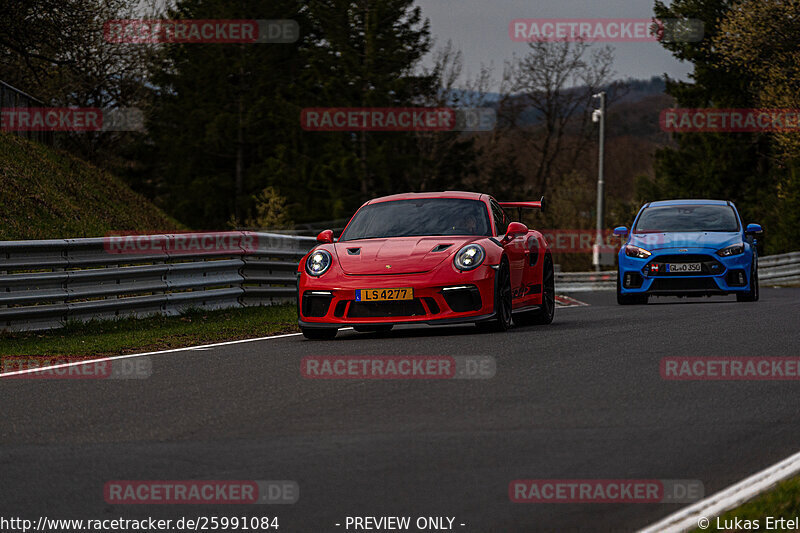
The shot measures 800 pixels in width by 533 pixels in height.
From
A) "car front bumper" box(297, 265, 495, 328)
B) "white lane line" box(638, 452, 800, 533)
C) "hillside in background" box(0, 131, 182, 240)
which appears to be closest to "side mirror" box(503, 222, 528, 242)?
"car front bumper" box(297, 265, 495, 328)

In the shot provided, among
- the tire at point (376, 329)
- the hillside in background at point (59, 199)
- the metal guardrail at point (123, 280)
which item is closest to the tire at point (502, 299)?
the tire at point (376, 329)

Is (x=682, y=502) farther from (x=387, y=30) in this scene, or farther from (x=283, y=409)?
(x=387, y=30)

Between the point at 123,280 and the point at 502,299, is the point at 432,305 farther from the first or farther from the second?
the point at 123,280

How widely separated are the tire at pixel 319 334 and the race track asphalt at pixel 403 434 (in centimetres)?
154

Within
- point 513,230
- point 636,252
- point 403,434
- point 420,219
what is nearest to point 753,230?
point 636,252

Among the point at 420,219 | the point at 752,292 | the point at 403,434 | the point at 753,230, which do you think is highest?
the point at 420,219

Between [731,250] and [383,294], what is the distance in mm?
7756

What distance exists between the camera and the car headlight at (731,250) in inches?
664

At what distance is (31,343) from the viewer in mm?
12023

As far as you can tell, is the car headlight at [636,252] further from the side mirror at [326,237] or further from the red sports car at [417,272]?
the side mirror at [326,237]

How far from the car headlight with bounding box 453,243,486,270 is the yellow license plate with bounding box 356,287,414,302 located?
58cm

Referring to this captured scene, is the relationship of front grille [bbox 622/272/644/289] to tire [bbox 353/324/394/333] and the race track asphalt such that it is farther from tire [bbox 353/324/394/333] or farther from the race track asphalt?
the race track asphalt

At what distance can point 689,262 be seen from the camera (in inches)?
661

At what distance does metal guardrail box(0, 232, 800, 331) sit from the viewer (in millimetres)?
12469
